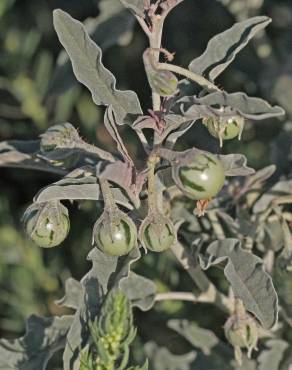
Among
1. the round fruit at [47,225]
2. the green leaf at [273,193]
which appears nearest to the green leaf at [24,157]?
the round fruit at [47,225]

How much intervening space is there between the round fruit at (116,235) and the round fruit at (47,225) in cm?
10

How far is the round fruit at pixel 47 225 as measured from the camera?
1590 millimetres

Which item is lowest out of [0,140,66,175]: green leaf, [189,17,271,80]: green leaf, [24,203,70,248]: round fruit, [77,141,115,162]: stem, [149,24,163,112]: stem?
[0,140,66,175]: green leaf

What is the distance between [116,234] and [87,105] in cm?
132

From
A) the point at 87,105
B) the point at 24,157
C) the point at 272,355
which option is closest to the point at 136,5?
the point at 24,157

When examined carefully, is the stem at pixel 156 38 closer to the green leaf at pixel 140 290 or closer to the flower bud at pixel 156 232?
the flower bud at pixel 156 232

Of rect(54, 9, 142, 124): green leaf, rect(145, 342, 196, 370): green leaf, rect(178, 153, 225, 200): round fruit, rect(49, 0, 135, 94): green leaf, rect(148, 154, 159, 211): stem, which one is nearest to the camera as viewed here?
rect(178, 153, 225, 200): round fruit

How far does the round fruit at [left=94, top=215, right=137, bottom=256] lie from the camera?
151 cm

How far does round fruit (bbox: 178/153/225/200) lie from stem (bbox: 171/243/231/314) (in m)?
0.40

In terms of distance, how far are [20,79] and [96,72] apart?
100 centimetres

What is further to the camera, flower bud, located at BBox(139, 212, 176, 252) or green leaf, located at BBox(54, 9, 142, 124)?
green leaf, located at BBox(54, 9, 142, 124)

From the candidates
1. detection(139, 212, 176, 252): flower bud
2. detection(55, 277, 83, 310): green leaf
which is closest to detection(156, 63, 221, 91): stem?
detection(139, 212, 176, 252): flower bud

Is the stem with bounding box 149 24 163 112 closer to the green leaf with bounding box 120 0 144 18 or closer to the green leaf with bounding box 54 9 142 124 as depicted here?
the green leaf with bounding box 120 0 144 18

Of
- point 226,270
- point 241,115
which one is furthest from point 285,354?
point 241,115
